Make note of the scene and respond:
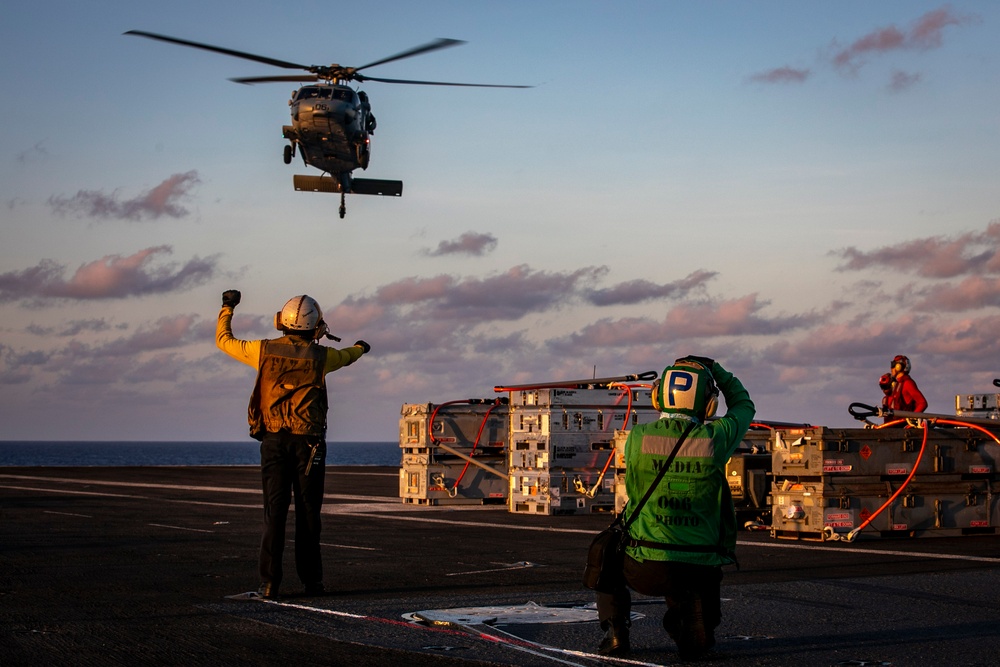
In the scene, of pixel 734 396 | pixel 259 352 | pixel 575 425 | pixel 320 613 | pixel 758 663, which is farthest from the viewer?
pixel 575 425

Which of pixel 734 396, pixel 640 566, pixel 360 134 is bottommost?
pixel 640 566

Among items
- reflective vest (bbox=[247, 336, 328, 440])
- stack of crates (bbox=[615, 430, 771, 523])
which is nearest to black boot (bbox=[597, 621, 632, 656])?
reflective vest (bbox=[247, 336, 328, 440])

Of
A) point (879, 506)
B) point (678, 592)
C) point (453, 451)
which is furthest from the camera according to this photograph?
point (453, 451)

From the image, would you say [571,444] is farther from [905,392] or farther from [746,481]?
[905,392]

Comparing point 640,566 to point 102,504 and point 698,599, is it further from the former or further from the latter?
point 102,504

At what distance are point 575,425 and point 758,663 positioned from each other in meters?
14.7

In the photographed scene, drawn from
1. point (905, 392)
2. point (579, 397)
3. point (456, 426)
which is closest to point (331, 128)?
point (456, 426)

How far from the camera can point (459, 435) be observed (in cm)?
2367

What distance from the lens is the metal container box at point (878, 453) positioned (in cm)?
1608

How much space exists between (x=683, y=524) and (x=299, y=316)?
416 centimetres

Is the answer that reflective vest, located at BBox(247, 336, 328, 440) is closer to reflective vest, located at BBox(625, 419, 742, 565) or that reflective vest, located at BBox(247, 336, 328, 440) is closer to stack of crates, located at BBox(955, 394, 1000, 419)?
reflective vest, located at BBox(625, 419, 742, 565)

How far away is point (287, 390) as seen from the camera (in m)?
9.62

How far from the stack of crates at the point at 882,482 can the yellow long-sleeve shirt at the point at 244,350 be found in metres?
8.44

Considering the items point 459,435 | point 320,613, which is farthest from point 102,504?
point 320,613
